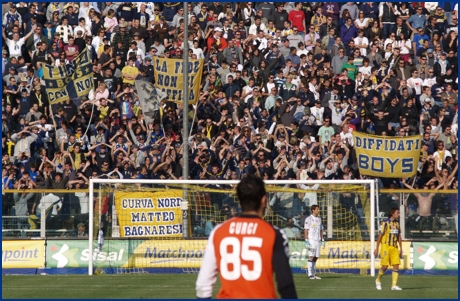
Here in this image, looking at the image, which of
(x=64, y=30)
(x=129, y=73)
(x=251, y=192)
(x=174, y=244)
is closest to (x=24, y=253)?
(x=174, y=244)

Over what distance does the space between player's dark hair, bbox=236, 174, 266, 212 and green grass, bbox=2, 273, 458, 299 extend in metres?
11.5

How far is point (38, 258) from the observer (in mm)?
24812

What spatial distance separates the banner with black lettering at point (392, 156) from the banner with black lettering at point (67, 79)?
874 cm

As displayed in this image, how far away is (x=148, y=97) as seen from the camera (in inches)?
1094

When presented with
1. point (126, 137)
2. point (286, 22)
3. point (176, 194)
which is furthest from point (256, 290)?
point (286, 22)

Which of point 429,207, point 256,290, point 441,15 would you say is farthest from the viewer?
point 441,15

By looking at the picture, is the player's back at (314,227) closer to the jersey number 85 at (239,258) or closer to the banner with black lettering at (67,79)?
the banner with black lettering at (67,79)

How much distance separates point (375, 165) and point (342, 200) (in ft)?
4.08

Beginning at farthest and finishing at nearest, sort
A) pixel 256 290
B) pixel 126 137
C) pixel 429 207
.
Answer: pixel 126 137 → pixel 429 207 → pixel 256 290

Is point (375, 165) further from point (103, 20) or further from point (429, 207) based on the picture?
point (103, 20)

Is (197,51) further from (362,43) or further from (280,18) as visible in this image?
(362,43)

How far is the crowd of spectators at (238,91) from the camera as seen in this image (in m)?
27.1

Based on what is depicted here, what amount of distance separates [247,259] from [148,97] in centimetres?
2157

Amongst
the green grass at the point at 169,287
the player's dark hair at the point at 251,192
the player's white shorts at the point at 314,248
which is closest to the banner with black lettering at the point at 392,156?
the green grass at the point at 169,287
